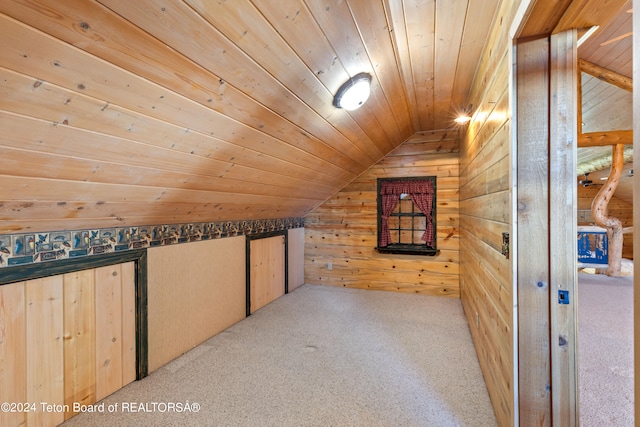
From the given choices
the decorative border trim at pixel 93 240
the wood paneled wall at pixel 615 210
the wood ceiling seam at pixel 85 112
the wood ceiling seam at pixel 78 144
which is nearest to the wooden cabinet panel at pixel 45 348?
the decorative border trim at pixel 93 240

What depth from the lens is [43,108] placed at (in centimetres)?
97

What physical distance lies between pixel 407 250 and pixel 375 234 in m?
0.50

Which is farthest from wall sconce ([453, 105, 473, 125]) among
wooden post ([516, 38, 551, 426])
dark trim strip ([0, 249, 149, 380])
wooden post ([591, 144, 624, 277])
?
wooden post ([591, 144, 624, 277])

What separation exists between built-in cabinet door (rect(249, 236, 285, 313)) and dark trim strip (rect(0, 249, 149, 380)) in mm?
1331

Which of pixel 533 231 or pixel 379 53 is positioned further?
pixel 379 53

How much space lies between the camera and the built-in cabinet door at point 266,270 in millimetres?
3365

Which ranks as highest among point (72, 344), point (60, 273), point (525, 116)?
point (525, 116)

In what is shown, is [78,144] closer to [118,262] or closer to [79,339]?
[118,262]

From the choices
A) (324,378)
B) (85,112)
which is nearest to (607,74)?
(324,378)

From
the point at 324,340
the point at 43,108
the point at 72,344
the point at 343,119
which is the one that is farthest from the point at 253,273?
the point at 43,108

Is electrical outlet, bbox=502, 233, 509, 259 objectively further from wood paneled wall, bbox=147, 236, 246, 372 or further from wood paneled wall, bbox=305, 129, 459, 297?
wood paneled wall, bbox=305, 129, 459, 297

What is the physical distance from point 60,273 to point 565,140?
255cm

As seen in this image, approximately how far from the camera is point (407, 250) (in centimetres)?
401

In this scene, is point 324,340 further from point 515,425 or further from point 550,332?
point 550,332
